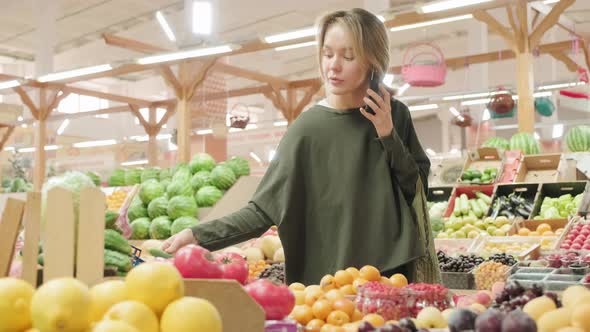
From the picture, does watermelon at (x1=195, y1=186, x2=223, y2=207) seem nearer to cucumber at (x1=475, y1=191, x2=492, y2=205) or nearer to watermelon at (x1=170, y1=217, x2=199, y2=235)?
watermelon at (x1=170, y1=217, x2=199, y2=235)

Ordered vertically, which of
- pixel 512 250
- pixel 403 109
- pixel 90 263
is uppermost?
pixel 403 109

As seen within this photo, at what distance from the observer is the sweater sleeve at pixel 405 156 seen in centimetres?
214

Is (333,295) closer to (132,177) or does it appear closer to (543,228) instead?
(543,228)

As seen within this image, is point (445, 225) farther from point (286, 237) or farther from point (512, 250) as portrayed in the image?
point (286, 237)

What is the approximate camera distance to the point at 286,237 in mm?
2262

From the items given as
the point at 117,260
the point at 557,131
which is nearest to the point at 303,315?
the point at 117,260

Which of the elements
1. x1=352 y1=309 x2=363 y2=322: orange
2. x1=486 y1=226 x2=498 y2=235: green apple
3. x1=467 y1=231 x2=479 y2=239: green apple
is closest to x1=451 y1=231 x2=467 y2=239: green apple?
x1=467 y1=231 x2=479 y2=239: green apple

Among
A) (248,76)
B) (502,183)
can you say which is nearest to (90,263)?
(502,183)

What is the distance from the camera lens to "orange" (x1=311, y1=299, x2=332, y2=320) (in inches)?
68.1

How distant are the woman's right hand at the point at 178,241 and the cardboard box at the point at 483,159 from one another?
18.9ft

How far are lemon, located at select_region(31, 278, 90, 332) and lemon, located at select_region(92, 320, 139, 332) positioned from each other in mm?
55

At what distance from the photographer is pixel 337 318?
67.1 inches

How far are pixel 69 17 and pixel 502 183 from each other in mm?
10766

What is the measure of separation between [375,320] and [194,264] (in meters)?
0.54
